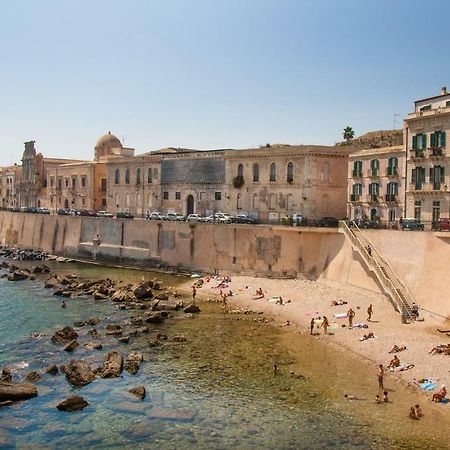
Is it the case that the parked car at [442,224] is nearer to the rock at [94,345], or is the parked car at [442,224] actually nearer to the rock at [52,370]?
the rock at [94,345]

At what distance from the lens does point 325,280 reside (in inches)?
1660

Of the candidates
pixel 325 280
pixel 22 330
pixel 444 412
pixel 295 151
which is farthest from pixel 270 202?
pixel 444 412

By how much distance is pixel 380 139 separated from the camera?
214 ft

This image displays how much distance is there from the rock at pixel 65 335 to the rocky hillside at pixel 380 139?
114 feet

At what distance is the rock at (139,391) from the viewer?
23391 millimetres

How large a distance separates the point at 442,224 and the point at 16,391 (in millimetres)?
25513

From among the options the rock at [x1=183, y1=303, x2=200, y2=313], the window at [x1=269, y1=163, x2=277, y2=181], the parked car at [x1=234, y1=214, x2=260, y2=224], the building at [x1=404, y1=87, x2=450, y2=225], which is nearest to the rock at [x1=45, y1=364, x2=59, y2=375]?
the rock at [x1=183, y1=303, x2=200, y2=313]

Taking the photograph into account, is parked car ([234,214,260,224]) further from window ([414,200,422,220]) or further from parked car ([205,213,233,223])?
window ([414,200,422,220])

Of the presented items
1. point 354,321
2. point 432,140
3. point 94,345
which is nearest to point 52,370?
point 94,345

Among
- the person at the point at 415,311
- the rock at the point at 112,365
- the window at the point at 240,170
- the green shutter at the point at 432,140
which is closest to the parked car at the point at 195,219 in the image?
the window at the point at 240,170

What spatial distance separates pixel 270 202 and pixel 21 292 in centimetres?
2319

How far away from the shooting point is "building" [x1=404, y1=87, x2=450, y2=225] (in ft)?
121

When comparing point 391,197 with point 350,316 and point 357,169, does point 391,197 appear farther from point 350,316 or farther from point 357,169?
point 350,316

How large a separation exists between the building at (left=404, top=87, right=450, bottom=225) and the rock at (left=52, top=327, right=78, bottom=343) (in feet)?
75.6
